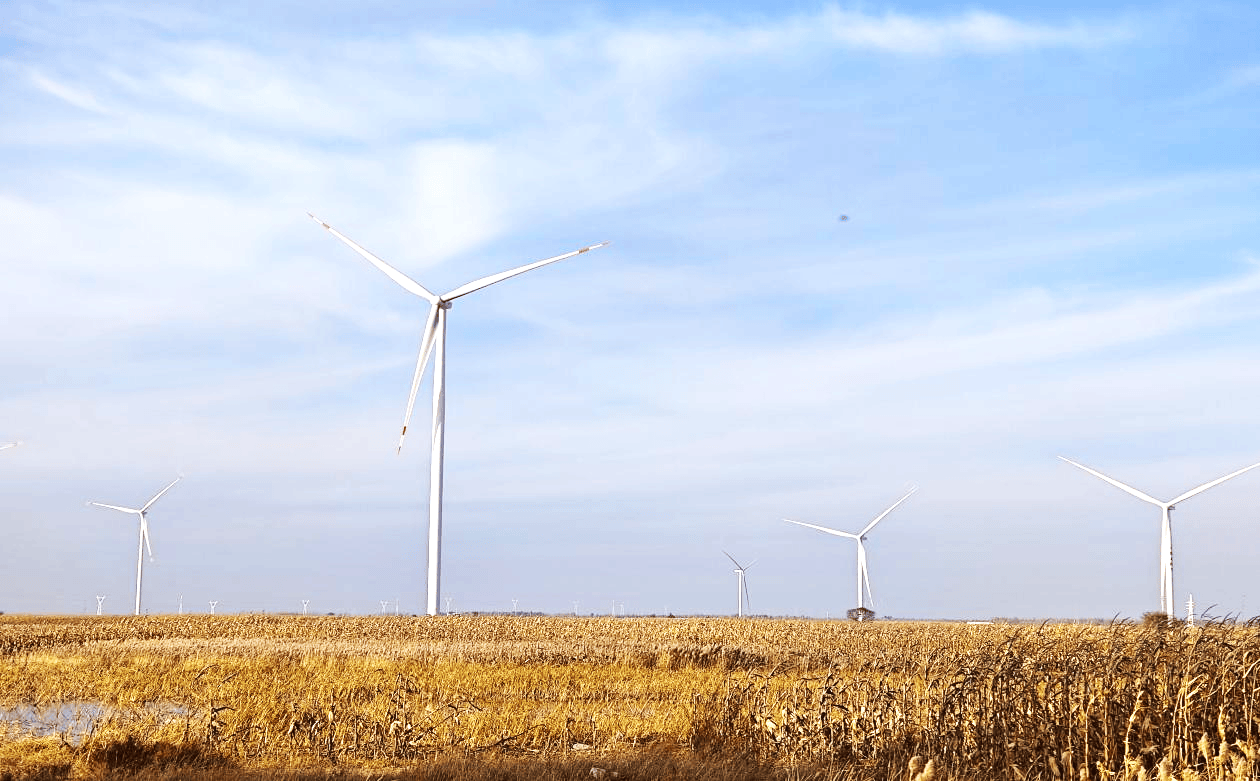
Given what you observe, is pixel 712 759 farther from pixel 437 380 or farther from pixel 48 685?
pixel 437 380

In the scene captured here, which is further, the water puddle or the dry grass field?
the water puddle

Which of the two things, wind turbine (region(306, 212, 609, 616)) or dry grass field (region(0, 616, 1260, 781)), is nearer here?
dry grass field (region(0, 616, 1260, 781))

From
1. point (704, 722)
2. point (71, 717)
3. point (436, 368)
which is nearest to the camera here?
point (704, 722)

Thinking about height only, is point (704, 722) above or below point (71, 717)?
above

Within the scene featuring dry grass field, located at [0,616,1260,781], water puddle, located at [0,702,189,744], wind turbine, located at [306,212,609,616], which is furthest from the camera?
wind turbine, located at [306,212,609,616]

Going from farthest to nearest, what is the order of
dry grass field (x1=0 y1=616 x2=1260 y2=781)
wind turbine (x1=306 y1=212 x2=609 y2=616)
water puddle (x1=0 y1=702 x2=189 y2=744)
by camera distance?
wind turbine (x1=306 y1=212 x2=609 y2=616) → water puddle (x1=0 y1=702 x2=189 y2=744) → dry grass field (x1=0 y1=616 x2=1260 y2=781)

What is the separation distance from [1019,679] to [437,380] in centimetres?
5426

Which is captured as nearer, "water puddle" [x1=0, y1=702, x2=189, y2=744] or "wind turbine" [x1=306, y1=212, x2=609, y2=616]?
"water puddle" [x1=0, y1=702, x2=189, y2=744]

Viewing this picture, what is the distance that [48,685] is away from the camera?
3159 cm

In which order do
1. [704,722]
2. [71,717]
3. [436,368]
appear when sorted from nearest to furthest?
[704,722], [71,717], [436,368]

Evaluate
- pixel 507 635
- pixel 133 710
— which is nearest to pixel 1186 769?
pixel 133 710

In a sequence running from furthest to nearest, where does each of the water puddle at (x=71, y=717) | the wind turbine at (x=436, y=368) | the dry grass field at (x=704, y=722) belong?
the wind turbine at (x=436, y=368) → the water puddle at (x=71, y=717) → the dry grass field at (x=704, y=722)

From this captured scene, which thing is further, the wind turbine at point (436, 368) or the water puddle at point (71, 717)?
the wind turbine at point (436, 368)

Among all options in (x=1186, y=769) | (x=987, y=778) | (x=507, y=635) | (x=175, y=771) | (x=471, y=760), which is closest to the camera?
(x=1186, y=769)
